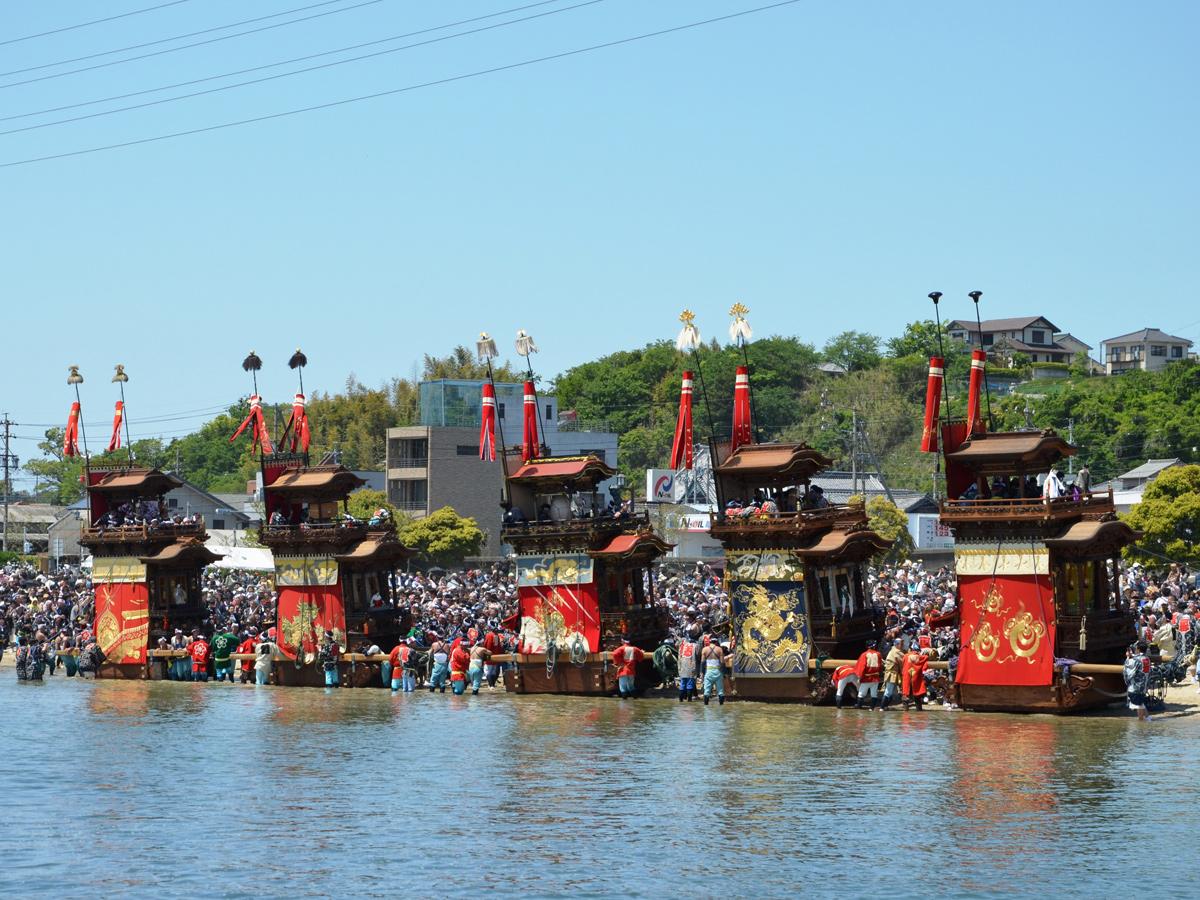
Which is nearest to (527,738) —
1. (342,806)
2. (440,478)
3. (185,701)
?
(342,806)

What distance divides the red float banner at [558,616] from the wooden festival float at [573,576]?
28mm

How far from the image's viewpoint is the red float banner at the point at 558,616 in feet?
150

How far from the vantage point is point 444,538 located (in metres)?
86.2

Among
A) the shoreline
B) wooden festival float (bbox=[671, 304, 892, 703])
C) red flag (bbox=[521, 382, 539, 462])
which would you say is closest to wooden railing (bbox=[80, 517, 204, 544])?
red flag (bbox=[521, 382, 539, 462])

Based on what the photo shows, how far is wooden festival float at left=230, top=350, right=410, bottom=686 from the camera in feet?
167

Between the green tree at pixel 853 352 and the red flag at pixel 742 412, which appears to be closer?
the red flag at pixel 742 412

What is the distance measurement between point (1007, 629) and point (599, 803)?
13.0 meters

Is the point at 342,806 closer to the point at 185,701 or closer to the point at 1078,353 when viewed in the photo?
the point at 185,701

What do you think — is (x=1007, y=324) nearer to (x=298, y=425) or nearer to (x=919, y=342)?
(x=919, y=342)

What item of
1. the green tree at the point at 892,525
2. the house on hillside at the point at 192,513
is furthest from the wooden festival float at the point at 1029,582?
the house on hillside at the point at 192,513

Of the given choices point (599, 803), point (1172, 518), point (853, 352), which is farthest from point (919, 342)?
point (599, 803)

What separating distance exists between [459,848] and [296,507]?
2836 centimetres

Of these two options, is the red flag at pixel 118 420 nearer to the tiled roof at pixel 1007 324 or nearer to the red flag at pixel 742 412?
the red flag at pixel 742 412

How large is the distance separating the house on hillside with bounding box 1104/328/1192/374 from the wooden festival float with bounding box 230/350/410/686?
355 feet
